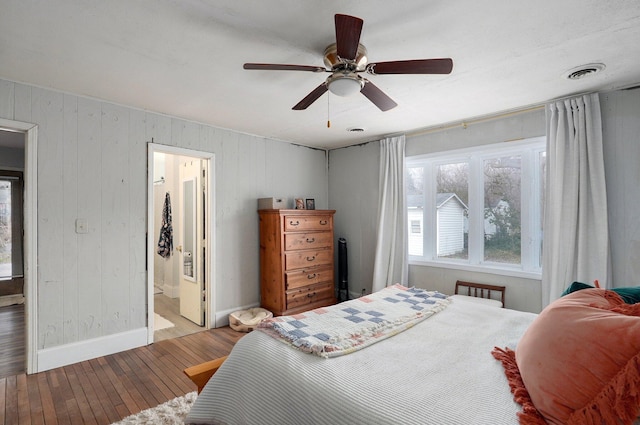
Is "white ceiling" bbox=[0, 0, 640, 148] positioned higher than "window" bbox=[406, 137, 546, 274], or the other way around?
"white ceiling" bbox=[0, 0, 640, 148]

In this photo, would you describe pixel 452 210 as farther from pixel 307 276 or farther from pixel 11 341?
pixel 11 341

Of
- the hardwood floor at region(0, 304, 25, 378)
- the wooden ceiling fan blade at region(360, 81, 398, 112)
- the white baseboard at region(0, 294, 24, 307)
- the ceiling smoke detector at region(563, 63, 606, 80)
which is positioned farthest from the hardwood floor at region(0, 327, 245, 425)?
the ceiling smoke detector at region(563, 63, 606, 80)

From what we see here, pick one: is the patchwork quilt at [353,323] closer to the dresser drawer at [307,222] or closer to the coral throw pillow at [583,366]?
the coral throw pillow at [583,366]

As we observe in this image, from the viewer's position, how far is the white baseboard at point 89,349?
2.76m

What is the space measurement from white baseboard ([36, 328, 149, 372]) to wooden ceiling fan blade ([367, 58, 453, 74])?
11.1 ft

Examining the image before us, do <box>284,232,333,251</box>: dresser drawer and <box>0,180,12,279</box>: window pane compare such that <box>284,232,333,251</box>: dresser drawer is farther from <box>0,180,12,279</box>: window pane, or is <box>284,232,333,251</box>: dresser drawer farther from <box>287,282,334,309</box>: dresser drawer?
<box>0,180,12,279</box>: window pane

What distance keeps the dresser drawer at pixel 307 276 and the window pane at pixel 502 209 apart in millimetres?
2072

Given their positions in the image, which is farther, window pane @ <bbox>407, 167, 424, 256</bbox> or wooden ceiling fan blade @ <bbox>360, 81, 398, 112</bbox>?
window pane @ <bbox>407, 167, 424, 256</bbox>

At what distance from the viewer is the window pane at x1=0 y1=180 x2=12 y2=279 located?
4.97m

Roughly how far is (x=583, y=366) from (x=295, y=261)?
11.0 ft

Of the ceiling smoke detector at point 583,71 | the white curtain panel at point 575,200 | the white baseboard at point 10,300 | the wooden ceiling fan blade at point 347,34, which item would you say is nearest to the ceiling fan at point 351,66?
the wooden ceiling fan blade at point 347,34

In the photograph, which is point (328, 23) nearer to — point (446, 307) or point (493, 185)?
point (446, 307)

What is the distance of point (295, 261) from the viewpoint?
4156 mm

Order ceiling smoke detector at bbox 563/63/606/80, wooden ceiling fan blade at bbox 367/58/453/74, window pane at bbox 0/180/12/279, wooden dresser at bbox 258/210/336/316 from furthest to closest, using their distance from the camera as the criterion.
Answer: window pane at bbox 0/180/12/279
wooden dresser at bbox 258/210/336/316
ceiling smoke detector at bbox 563/63/606/80
wooden ceiling fan blade at bbox 367/58/453/74
